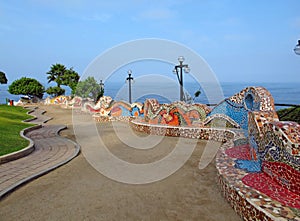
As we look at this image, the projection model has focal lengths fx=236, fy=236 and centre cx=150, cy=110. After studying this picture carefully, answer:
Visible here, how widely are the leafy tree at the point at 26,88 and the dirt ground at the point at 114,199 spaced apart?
118 feet

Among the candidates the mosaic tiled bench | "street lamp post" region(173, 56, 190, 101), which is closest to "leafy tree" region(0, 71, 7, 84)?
"street lamp post" region(173, 56, 190, 101)

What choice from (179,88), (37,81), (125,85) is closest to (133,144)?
(179,88)

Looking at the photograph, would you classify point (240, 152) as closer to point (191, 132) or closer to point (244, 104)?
point (244, 104)

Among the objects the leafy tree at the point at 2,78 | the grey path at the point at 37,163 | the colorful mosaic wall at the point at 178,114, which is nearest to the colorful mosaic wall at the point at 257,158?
the colorful mosaic wall at the point at 178,114

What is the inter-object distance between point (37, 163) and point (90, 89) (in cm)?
2317

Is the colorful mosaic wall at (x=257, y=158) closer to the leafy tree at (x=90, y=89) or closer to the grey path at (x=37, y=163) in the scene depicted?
the grey path at (x=37, y=163)

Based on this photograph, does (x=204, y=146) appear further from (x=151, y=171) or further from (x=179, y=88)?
(x=179, y=88)

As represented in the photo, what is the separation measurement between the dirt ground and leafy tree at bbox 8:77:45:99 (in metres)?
36.0

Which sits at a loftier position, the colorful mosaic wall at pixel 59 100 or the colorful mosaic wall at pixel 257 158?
the colorful mosaic wall at pixel 59 100

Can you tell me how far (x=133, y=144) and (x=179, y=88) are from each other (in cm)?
652

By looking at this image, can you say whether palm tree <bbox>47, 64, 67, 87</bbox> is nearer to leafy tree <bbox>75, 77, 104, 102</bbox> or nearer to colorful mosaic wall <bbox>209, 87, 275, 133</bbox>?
leafy tree <bbox>75, 77, 104, 102</bbox>

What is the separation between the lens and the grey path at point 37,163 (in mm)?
4479

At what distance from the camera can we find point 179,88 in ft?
44.1

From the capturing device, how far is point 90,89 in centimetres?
2805
